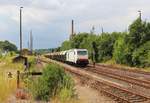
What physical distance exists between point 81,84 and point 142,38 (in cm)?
2398

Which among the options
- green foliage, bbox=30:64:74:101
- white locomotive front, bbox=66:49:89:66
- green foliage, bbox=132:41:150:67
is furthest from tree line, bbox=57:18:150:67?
green foliage, bbox=30:64:74:101

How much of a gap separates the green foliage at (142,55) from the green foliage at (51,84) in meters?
26.6

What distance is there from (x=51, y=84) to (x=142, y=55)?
29809 mm

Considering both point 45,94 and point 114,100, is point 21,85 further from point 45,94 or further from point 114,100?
point 114,100

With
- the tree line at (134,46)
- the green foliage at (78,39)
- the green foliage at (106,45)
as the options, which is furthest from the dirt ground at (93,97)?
the green foliage at (78,39)

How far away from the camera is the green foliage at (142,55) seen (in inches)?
1913

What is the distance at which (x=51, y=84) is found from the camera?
21406 mm

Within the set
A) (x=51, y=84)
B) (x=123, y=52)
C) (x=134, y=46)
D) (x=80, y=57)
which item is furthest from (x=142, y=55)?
(x=51, y=84)

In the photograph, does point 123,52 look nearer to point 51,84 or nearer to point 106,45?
point 106,45

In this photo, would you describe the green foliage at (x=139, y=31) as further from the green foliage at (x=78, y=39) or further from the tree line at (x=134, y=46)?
the green foliage at (x=78, y=39)

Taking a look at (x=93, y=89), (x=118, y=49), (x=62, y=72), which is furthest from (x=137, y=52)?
(x=62, y=72)

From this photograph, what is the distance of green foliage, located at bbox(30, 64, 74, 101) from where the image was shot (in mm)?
20369

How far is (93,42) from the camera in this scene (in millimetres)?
70812

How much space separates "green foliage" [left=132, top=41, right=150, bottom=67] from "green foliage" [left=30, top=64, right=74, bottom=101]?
87.4 feet
